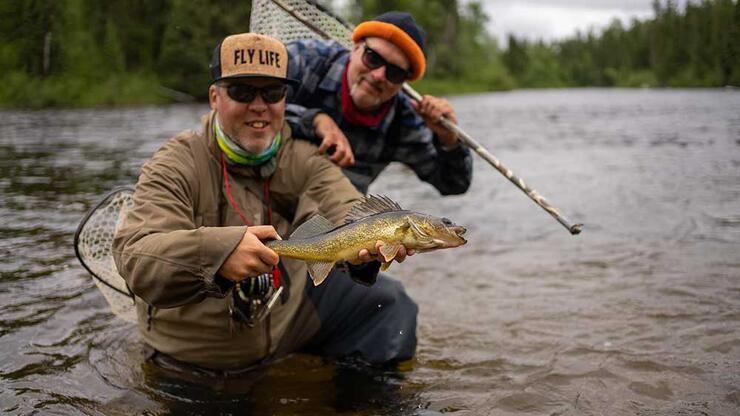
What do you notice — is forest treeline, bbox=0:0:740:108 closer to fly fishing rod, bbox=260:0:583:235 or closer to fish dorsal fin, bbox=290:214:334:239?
fly fishing rod, bbox=260:0:583:235

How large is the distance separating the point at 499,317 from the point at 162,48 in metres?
40.9

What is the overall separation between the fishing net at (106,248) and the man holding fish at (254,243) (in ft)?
3.13

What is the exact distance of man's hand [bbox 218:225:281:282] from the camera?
317 cm

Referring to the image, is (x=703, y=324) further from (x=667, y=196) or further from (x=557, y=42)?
(x=557, y=42)

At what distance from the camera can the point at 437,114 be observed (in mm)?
5570

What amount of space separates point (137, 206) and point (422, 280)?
4461mm

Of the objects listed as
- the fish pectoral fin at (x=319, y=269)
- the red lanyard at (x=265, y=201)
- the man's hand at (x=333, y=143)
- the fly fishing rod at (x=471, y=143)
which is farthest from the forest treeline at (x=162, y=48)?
the fish pectoral fin at (x=319, y=269)

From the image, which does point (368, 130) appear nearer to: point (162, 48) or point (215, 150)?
point (215, 150)

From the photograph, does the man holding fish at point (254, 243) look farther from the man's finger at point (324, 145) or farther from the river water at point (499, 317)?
the river water at point (499, 317)

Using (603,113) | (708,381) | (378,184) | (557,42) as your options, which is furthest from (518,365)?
(557,42)

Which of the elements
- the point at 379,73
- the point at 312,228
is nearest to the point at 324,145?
the point at 379,73

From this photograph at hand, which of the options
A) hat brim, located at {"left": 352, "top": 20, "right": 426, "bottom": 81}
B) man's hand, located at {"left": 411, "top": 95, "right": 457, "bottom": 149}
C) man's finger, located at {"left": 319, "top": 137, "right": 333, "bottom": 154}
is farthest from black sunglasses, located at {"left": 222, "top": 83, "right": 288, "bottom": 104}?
man's hand, located at {"left": 411, "top": 95, "right": 457, "bottom": 149}

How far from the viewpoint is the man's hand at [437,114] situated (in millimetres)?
5547

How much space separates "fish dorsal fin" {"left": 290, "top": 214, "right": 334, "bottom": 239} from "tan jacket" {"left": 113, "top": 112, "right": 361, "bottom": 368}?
29 cm
